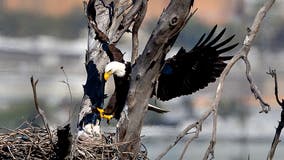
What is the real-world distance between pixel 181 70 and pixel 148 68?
0.70 metres

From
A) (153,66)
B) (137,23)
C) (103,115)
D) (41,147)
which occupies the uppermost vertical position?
(137,23)

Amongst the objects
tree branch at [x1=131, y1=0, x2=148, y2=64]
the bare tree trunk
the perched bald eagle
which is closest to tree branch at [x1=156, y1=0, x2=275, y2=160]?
the bare tree trunk

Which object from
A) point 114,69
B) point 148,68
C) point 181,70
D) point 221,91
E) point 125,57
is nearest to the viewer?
point 221,91

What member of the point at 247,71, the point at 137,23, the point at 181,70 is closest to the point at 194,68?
the point at 181,70

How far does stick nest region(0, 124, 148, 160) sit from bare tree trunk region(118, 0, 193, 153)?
49mm

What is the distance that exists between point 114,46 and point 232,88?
3.04ft

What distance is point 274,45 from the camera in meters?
4.11

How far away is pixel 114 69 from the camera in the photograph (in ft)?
10.4

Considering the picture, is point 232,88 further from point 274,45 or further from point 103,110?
point 103,110

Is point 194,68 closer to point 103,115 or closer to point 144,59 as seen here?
point 103,115

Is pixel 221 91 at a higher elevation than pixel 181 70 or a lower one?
lower

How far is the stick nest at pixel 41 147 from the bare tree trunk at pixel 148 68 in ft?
0.16

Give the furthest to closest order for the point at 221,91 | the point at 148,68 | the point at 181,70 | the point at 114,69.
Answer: the point at 181,70
the point at 114,69
the point at 148,68
the point at 221,91

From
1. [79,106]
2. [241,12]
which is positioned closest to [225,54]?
[241,12]
